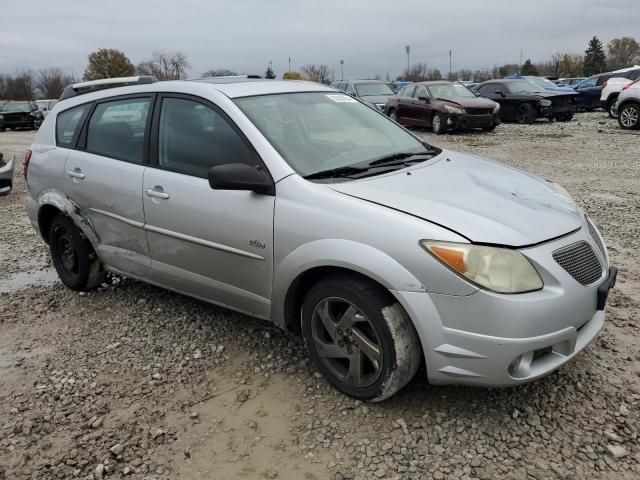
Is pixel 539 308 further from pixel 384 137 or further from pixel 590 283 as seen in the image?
pixel 384 137

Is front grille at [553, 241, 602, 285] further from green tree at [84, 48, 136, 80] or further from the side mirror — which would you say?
green tree at [84, 48, 136, 80]

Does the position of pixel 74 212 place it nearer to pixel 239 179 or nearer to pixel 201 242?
pixel 201 242

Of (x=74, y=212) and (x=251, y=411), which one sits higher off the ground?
(x=74, y=212)

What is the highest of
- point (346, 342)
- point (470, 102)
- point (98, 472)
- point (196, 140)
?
point (470, 102)

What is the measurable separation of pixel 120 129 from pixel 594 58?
8116cm

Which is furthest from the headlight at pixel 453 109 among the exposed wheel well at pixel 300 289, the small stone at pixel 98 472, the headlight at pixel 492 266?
the small stone at pixel 98 472

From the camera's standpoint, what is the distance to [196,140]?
3576 millimetres

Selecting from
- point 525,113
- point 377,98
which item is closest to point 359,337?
point 377,98

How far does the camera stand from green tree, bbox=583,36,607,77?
229ft

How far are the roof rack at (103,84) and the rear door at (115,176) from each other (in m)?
0.23

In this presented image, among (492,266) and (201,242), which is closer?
(492,266)

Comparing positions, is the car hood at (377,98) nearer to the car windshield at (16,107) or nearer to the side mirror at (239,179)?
the side mirror at (239,179)

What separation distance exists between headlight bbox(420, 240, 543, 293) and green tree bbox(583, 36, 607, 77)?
7655 centimetres

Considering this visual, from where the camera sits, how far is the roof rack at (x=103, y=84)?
4.32 meters
